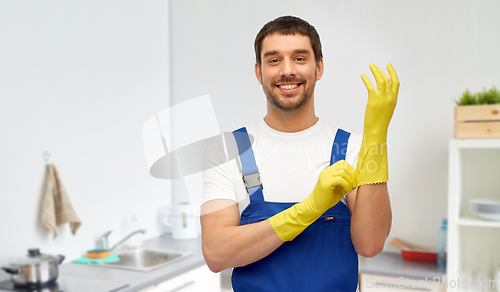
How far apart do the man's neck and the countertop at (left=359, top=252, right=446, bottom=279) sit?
1042 millimetres

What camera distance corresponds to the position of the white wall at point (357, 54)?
97 cm

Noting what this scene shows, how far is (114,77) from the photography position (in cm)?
204

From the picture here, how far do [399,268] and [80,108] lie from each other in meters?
1.59

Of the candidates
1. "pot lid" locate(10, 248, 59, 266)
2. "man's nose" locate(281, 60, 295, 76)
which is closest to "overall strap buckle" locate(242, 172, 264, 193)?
"man's nose" locate(281, 60, 295, 76)

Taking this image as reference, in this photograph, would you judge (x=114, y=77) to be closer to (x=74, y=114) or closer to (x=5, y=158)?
(x=74, y=114)

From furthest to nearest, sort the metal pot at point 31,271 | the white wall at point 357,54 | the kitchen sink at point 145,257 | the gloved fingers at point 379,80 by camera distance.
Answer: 1. the kitchen sink at point 145,257
2. the metal pot at point 31,271
3. the white wall at point 357,54
4. the gloved fingers at point 379,80

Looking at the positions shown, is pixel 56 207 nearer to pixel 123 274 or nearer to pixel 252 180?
pixel 123 274

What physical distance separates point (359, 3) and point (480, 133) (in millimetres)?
970

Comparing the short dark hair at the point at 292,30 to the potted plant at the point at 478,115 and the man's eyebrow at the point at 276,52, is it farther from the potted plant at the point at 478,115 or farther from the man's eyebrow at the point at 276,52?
the potted plant at the point at 478,115

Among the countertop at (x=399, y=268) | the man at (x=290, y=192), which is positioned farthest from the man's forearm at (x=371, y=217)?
the countertop at (x=399, y=268)

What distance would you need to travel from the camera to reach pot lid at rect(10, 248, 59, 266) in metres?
1.51

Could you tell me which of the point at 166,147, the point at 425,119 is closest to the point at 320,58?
the point at 166,147

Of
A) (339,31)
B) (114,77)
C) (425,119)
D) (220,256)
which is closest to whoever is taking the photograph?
(220,256)

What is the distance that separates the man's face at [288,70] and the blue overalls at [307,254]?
139mm
